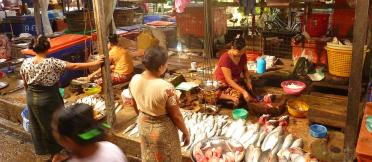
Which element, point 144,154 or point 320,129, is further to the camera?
point 320,129

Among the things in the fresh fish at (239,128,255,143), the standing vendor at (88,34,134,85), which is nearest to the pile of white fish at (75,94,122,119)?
the standing vendor at (88,34,134,85)

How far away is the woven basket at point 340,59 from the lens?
6.97 m

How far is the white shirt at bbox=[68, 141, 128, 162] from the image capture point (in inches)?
105

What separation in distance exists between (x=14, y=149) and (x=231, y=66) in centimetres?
501

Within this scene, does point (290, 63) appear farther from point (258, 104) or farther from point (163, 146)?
point (163, 146)

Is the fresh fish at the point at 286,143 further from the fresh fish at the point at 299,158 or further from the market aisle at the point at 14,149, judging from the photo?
the market aisle at the point at 14,149

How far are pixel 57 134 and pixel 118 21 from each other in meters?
12.6

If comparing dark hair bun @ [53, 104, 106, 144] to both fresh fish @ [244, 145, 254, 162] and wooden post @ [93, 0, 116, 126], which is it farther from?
wooden post @ [93, 0, 116, 126]

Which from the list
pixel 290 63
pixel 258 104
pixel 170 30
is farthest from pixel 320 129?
pixel 170 30

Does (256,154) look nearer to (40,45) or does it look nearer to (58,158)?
(58,158)

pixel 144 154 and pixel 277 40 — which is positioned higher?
pixel 277 40

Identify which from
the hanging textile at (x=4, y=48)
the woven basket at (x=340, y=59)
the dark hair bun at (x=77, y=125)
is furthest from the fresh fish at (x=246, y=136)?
the hanging textile at (x=4, y=48)

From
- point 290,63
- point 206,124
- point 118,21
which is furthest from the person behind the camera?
point 118,21

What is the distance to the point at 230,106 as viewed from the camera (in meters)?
7.26
